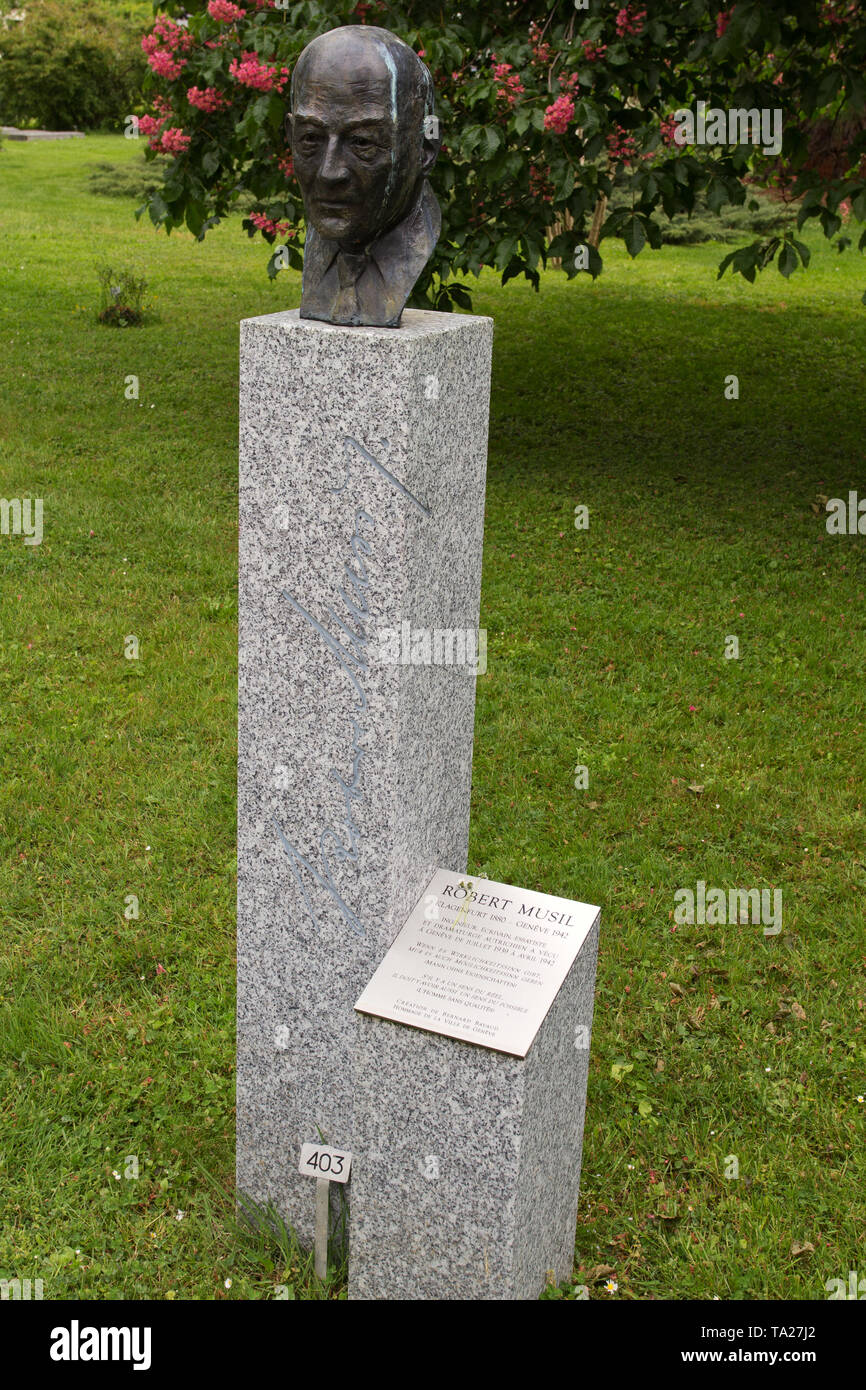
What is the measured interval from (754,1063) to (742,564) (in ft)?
13.3

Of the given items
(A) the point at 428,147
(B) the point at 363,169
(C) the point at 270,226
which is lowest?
(B) the point at 363,169

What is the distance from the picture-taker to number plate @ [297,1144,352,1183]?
3.11 meters

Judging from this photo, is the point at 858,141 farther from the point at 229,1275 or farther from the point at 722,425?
the point at 229,1275

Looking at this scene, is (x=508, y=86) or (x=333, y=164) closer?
(x=333, y=164)

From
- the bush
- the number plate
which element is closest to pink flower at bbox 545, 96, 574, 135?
the number plate

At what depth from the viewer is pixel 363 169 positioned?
263 centimetres

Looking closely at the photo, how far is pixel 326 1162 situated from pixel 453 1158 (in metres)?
0.52

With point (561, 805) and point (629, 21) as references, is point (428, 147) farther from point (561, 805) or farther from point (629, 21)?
point (629, 21)

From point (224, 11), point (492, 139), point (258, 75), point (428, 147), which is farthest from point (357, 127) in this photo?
point (224, 11)

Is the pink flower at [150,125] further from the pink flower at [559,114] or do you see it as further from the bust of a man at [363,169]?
the bust of a man at [363,169]

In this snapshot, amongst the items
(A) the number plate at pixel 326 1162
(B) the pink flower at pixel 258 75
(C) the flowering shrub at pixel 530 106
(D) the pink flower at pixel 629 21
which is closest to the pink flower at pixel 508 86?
(C) the flowering shrub at pixel 530 106

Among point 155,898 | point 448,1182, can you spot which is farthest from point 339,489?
point 155,898

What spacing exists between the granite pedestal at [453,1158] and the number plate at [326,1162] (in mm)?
197

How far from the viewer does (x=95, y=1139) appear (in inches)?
140
